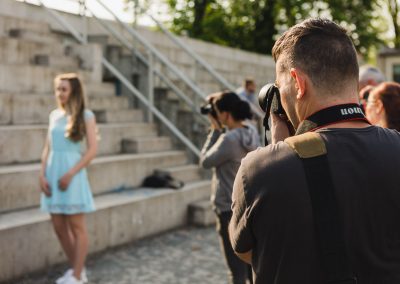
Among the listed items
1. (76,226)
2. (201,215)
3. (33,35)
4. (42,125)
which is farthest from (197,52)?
(76,226)

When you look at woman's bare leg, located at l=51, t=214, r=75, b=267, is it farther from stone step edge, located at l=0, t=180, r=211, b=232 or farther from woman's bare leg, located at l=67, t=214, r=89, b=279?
stone step edge, located at l=0, t=180, r=211, b=232

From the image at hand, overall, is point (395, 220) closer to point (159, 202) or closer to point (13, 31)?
point (159, 202)

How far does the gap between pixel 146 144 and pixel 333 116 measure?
6596 millimetres

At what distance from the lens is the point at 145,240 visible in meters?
6.53

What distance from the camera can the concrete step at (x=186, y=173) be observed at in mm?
7927

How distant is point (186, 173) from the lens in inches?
320

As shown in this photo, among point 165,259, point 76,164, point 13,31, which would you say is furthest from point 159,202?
point 13,31

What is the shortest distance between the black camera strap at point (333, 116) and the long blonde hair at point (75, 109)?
11.2 feet

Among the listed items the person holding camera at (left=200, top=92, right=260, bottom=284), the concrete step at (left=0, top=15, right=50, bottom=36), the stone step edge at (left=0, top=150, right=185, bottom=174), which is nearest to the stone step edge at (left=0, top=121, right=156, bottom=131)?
the stone step edge at (left=0, top=150, right=185, bottom=174)

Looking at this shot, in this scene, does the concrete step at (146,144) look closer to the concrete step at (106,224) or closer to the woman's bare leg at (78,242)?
the concrete step at (106,224)

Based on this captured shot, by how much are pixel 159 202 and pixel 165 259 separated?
1203mm

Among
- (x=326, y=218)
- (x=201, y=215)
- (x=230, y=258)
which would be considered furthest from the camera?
(x=201, y=215)

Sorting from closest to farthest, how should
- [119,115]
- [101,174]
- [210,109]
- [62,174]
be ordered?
[210,109] → [62,174] → [101,174] → [119,115]

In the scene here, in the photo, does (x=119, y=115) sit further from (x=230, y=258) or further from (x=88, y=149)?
(x=230, y=258)
